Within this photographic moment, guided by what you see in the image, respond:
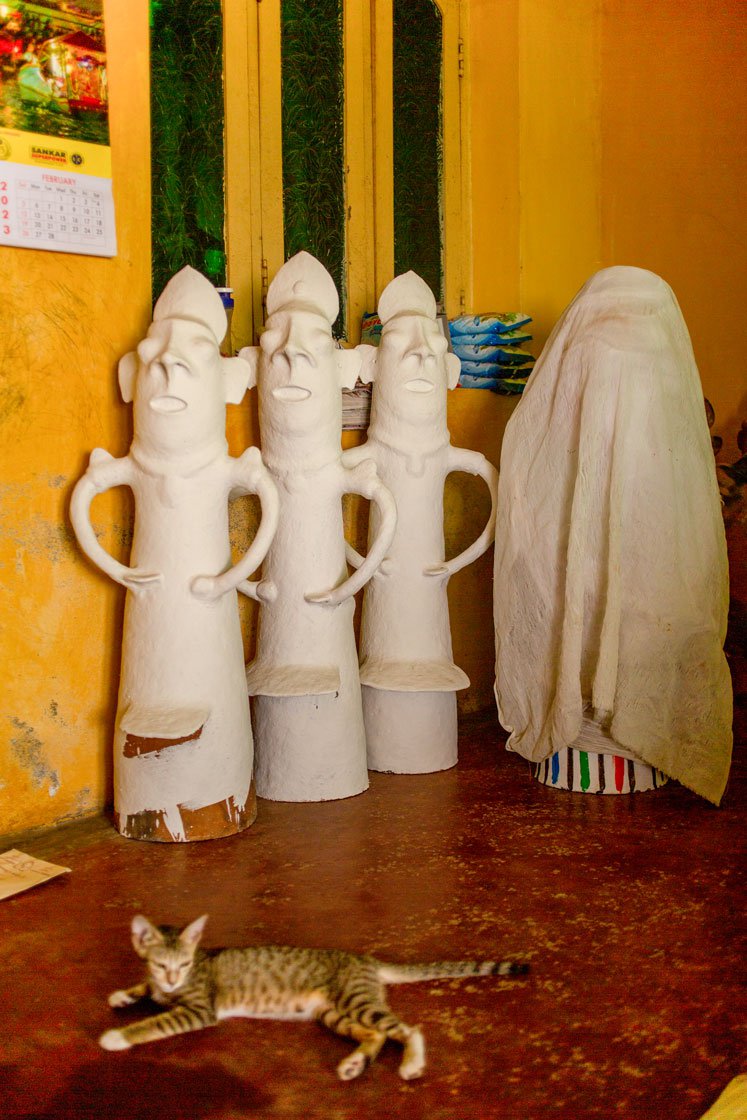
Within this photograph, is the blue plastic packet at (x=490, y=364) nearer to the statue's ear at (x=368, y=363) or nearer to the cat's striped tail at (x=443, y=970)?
the statue's ear at (x=368, y=363)

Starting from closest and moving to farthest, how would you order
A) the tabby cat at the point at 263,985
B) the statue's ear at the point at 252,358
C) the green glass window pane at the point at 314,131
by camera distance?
1. the tabby cat at the point at 263,985
2. the statue's ear at the point at 252,358
3. the green glass window pane at the point at 314,131

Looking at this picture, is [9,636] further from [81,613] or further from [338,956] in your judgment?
[338,956]

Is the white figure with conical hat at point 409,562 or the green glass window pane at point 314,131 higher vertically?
the green glass window pane at point 314,131

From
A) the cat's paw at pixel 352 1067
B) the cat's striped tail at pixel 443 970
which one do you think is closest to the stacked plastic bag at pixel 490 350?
the cat's striped tail at pixel 443 970

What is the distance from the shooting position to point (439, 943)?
1.90 meters

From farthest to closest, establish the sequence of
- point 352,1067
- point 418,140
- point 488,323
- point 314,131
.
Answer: point 418,140, point 488,323, point 314,131, point 352,1067

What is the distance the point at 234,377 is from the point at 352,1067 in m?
1.57

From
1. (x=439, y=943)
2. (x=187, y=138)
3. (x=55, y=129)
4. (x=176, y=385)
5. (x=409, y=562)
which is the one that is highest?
(x=187, y=138)

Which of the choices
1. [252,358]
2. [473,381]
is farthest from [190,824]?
[473,381]

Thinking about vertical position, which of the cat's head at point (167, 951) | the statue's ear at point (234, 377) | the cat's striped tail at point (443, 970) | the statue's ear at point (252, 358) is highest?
the statue's ear at point (252, 358)

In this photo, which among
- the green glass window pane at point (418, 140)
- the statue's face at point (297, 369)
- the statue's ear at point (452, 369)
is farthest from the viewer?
the green glass window pane at point (418, 140)

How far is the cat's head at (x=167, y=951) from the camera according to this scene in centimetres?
163

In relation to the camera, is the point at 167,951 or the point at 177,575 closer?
the point at 167,951

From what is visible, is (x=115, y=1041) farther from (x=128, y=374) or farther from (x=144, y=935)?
(x=128, y=374)
